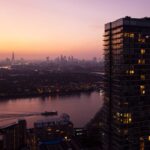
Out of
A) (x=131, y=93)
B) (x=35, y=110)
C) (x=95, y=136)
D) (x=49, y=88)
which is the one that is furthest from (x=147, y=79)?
(x=49, y=88)

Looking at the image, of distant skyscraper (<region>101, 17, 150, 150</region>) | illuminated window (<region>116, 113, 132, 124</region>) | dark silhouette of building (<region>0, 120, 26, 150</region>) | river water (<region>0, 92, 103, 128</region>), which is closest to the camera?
distant skyscraper (<region>101, 17, 150, 150</region>)

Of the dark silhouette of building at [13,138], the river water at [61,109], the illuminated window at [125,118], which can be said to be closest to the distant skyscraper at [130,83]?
the illuminated window at [125,118]

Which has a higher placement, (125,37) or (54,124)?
(125,37)

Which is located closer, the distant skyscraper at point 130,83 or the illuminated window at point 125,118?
the distant skyscraper at point 130,83

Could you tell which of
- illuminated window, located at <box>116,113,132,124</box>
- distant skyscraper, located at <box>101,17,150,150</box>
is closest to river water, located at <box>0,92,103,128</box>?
distant skyscraper, located at <box>101,17,150,150</box>

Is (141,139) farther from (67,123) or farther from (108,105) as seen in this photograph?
(67,123)

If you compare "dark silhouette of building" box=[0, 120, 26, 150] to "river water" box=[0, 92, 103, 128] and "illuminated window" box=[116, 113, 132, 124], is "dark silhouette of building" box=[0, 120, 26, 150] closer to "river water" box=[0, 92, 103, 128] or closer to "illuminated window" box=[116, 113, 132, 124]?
"river water" box=[0, 92, 103, 128]

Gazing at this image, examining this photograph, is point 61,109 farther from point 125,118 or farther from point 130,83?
point 130,83

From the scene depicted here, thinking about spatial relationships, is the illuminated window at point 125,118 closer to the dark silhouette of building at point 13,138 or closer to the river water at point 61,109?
the dark silhouette of building at point 13,138
